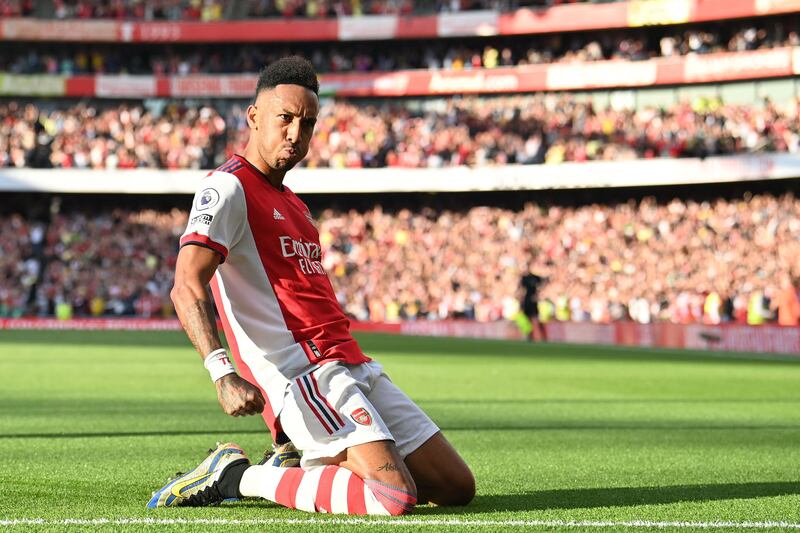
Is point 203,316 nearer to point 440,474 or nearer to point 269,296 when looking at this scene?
point 269,296

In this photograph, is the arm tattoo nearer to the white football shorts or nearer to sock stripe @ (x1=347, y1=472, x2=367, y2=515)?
the white football shorts

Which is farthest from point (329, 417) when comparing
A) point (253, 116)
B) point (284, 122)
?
point (253, 116)

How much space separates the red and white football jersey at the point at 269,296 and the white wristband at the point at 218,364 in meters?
0.78

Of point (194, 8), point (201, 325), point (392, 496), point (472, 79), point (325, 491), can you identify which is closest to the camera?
point (201, 325)

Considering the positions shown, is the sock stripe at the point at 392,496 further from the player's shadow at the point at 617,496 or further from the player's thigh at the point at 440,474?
the player's thigh at the point at 440,474

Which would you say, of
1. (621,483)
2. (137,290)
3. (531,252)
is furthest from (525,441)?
(137,290)

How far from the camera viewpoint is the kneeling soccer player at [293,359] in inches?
238

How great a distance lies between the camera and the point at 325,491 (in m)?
6.10

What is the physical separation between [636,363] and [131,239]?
96.1ft

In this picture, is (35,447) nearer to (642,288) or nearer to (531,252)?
(642,288)

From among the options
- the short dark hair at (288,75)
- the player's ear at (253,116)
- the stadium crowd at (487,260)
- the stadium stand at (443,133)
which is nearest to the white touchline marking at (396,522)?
the player's ear at (253,116)

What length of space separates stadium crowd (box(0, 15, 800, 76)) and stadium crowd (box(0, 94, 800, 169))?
1904mm

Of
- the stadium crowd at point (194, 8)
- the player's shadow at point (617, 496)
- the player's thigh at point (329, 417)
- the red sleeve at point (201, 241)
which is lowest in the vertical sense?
the player's shadow at point (617, 496)

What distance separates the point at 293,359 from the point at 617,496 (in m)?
2.12
